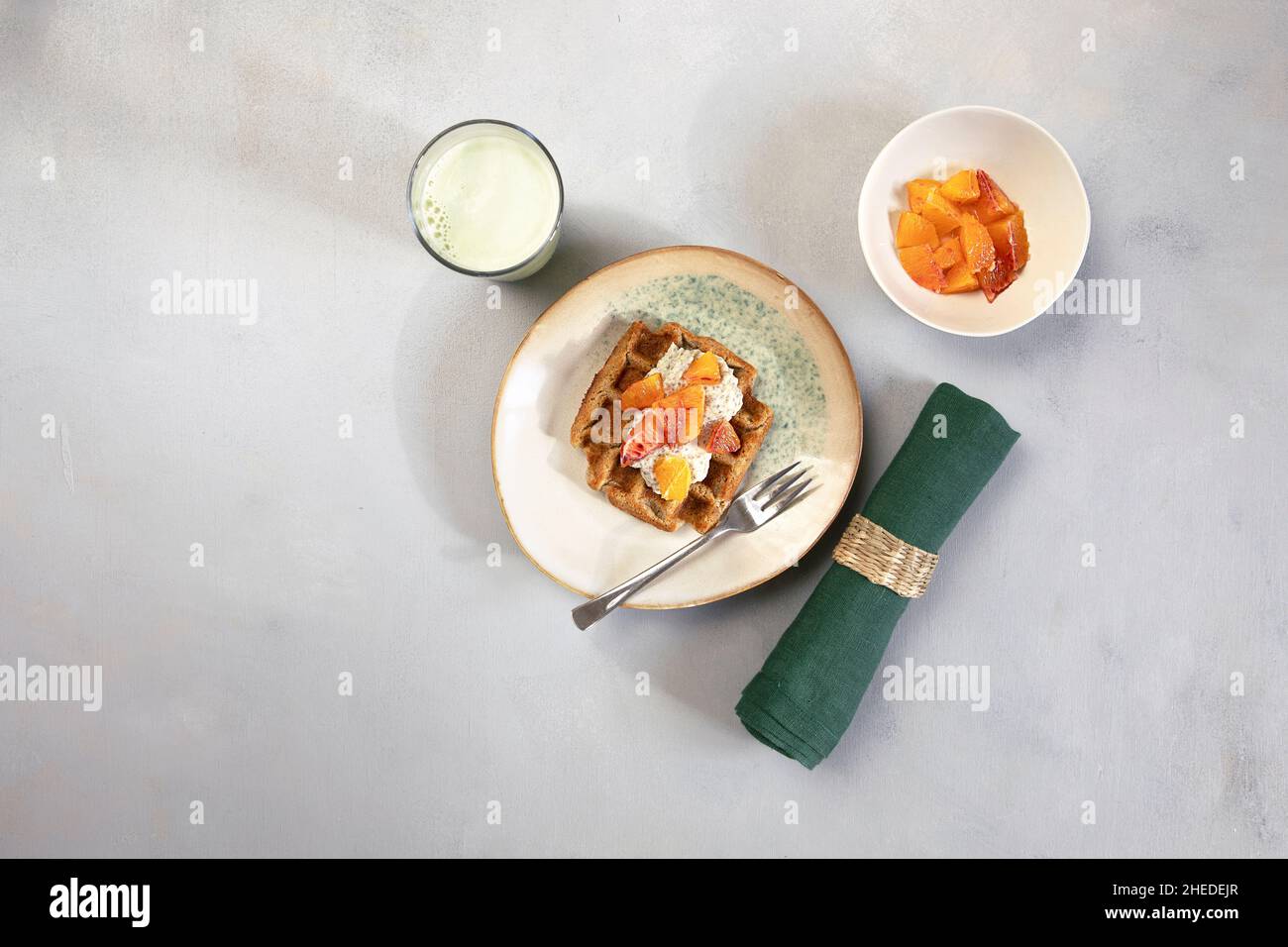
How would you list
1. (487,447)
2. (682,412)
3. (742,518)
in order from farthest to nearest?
(487,447), (742,518), (682,412)

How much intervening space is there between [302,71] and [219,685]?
53.1 inches

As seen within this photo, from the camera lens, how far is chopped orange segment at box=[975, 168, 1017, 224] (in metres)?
1.92

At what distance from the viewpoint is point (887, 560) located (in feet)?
6.33

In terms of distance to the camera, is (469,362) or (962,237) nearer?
(962,237)

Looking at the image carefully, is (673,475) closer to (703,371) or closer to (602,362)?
(703,371)

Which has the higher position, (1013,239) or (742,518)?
(1013,239)

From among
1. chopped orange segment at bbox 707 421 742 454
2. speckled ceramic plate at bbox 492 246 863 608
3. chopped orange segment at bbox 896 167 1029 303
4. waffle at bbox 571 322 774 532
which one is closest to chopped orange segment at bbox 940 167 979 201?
chopped orange segment at bbox 896 167 1029 303

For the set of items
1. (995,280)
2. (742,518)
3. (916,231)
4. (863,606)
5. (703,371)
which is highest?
(916,231)

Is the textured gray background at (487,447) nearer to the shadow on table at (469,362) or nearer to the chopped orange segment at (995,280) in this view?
the shadow on table at (469,362)

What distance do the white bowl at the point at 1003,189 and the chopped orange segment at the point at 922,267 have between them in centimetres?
2

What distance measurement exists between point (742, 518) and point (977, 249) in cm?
70

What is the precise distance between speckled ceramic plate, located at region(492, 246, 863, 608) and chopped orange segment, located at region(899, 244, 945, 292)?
219 millimetres

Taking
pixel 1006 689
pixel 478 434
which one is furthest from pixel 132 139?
pixel 1006 689


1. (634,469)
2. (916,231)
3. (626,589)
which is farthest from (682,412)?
(916,231)
